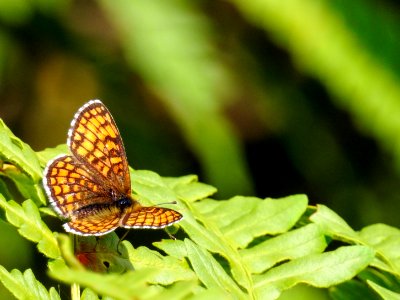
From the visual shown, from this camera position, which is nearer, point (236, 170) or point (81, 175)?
point (81, 175)

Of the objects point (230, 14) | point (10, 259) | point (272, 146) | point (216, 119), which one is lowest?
point (10, 259)

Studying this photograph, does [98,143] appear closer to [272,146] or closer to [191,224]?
[191,224]

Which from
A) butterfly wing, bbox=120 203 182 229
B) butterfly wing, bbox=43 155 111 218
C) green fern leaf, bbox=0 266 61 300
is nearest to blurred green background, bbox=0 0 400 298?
butterfly wing, bbox=43 155 111 218

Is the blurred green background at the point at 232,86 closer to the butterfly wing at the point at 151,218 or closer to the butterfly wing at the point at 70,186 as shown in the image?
the butterfly wing at the point at 70,186

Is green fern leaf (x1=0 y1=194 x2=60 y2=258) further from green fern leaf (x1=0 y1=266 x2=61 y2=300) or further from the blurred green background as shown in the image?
the blurred green background

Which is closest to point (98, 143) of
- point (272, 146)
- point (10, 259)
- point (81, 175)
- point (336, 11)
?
point (81, 175)

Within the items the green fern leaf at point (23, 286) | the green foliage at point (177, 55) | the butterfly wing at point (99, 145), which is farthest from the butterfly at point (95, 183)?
the green foliage at point (177, 55)

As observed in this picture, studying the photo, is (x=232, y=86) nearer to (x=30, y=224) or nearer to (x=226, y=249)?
(x=226, y=249)
